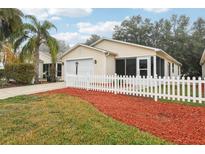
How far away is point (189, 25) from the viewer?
146 ft

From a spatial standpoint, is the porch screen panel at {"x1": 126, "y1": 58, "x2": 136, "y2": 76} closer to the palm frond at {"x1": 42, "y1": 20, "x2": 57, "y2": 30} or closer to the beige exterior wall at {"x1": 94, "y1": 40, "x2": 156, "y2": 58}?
the beige exterior wall at {"x1": 94, "y1": 40, "x2": 156, "y2": 58}

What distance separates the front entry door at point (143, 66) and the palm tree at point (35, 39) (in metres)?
7.96

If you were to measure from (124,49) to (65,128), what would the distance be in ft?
53.1

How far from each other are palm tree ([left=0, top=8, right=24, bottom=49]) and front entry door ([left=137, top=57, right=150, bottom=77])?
35.3 feet

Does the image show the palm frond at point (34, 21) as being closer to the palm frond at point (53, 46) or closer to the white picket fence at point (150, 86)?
the palm frond at point (53, 46)

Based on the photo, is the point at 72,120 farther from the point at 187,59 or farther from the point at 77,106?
the point at 187,59

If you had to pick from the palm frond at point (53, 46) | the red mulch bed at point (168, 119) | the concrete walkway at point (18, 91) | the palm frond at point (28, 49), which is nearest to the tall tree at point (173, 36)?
the palm frond at point (53, 46)

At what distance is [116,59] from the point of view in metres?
21.6

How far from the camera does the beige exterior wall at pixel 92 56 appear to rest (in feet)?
67.3

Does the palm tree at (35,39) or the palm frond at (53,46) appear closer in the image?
the palm tree at (35,39)

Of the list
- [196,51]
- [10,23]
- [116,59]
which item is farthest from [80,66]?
[196,51]

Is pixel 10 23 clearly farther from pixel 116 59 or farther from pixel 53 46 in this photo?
pixel 116 59

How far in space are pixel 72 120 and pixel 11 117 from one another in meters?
1.96
